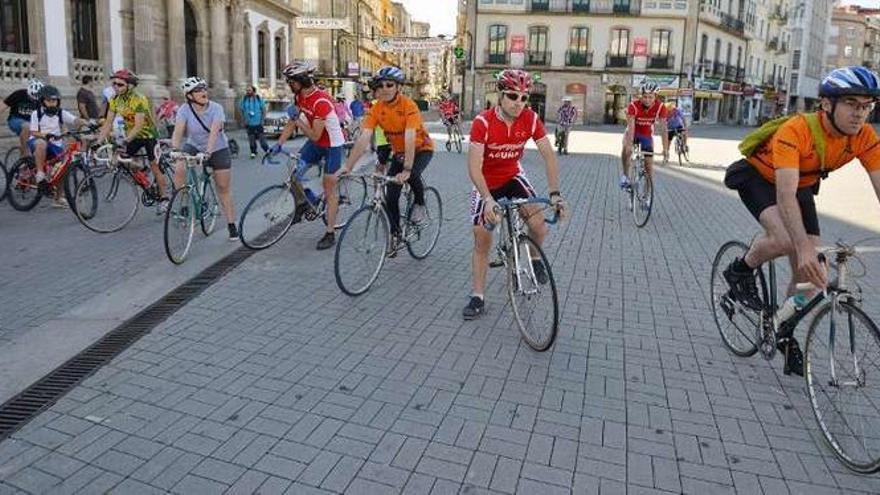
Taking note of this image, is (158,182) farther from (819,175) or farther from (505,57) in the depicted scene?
(505,57)

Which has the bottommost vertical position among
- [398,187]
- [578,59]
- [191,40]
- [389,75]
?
[398,187]

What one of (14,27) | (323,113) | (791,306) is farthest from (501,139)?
(14,27)

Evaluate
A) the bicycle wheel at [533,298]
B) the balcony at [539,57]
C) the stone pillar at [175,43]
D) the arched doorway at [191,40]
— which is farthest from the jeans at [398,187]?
the balcony at [539,57]

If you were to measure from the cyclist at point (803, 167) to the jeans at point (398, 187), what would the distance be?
3.31 metres

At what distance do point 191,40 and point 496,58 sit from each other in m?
30.0

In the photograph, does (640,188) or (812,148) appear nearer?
(812,148)

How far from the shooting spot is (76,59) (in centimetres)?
1930

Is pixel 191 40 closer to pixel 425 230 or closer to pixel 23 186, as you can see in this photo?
pixel 23 186

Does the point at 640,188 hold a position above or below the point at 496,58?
below

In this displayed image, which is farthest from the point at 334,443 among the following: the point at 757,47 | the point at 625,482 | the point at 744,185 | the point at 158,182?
the point at 757,47

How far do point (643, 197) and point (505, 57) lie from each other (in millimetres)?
46110

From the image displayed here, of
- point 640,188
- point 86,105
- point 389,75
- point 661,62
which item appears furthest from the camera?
point 661,62

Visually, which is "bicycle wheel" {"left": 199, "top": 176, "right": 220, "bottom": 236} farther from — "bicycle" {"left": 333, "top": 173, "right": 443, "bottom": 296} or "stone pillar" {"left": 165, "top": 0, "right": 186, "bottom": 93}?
"stone pillar" {"left": 165, "top": 0, "right": 186, "bottom": 93}

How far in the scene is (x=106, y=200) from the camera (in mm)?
8727
